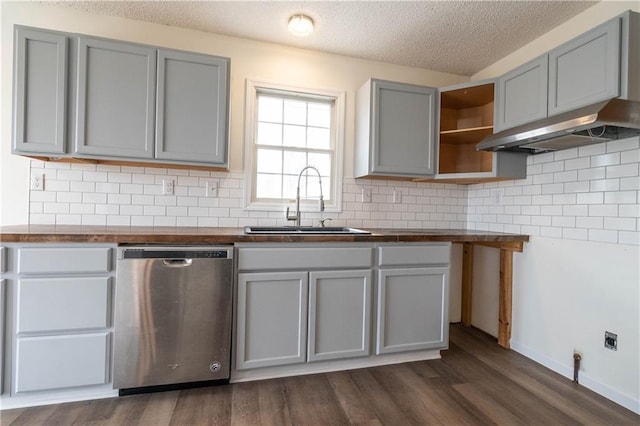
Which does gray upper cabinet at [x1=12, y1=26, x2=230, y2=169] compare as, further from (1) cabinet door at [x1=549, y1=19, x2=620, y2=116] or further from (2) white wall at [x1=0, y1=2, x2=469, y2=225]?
(1) cabinet door at [x1=549, y1=19, x2=620, y2=116]

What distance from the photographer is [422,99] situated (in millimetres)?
2656

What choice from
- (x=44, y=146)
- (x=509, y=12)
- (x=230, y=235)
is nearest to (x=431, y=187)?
(x=509, y=12)

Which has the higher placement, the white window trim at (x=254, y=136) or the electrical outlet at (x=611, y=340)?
the white window trim at (x=254, y=136)

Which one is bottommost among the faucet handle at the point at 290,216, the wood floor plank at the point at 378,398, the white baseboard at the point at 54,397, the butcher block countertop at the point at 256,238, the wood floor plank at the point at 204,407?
the wood floor plank at the point at 378,398

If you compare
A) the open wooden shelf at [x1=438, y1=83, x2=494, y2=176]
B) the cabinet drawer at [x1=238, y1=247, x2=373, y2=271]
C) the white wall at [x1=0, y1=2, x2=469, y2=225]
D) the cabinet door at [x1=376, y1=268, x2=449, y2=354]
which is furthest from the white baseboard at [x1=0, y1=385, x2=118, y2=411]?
the open wooden shelf at [x1=438, y1=83, x2=494, y2=176]

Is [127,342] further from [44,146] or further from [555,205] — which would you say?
[555,205]

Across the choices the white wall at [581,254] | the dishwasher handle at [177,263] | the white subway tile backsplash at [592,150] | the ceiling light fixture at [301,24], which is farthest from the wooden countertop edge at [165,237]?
the ceiling light fixture at [301,24]

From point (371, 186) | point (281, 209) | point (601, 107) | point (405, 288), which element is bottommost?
point (405, 288)

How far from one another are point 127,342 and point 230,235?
82 cm

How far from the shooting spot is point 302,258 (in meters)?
2.02

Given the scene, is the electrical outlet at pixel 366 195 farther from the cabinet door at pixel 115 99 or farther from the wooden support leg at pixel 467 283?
the cabinet door at pixel 115 99

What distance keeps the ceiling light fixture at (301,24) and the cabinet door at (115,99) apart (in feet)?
3.25

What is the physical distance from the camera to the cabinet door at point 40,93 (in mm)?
1900

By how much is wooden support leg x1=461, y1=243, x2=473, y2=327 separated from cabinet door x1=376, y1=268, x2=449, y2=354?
98 cm
